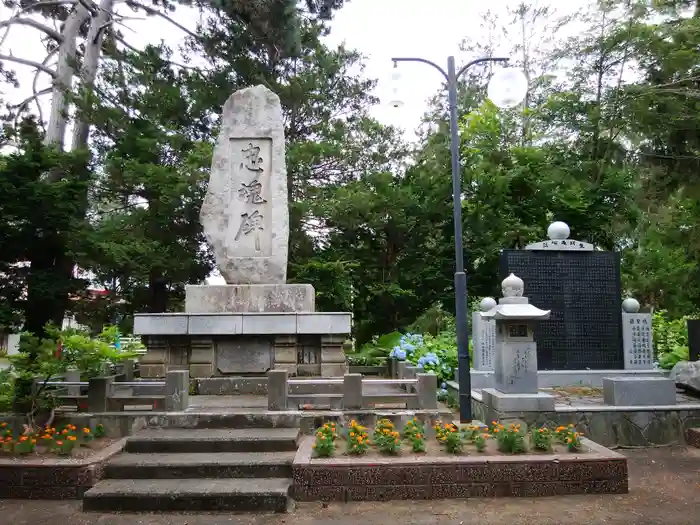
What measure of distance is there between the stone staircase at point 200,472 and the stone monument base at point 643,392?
4.23 m

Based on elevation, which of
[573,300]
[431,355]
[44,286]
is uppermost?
[44,286]

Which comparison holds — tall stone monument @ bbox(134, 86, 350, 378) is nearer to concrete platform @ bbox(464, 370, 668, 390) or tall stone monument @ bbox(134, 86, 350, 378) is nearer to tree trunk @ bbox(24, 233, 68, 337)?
concrete platform @ bbox(464, 370, 668, 390)

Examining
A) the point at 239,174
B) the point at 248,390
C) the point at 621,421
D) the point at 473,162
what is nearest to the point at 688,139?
the point at 473,162

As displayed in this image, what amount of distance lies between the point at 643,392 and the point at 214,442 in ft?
17.8

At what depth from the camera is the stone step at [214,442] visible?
5613 millimetres

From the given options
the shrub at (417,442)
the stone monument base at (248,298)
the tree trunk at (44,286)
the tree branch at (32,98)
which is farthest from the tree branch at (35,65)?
the shrub at (417,442)

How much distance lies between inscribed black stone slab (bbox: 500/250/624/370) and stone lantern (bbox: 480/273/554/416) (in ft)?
7.98

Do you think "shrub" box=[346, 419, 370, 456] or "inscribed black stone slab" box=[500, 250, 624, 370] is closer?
"shrub" box=[346, 419, 370, 456]

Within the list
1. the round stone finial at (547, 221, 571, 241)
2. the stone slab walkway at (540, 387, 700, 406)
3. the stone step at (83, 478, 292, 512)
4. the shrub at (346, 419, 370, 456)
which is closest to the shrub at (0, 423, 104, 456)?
the stone step at (83, 478, 292, 512)

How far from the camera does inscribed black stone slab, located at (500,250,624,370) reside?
9195 millimetres

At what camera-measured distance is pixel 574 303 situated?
9.33 metres

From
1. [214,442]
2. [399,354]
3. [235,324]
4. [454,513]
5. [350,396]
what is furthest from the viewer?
[399,354]

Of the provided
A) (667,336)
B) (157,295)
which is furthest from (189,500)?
(667,336)

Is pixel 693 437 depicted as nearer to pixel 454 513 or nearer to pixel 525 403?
pixel 525 403
